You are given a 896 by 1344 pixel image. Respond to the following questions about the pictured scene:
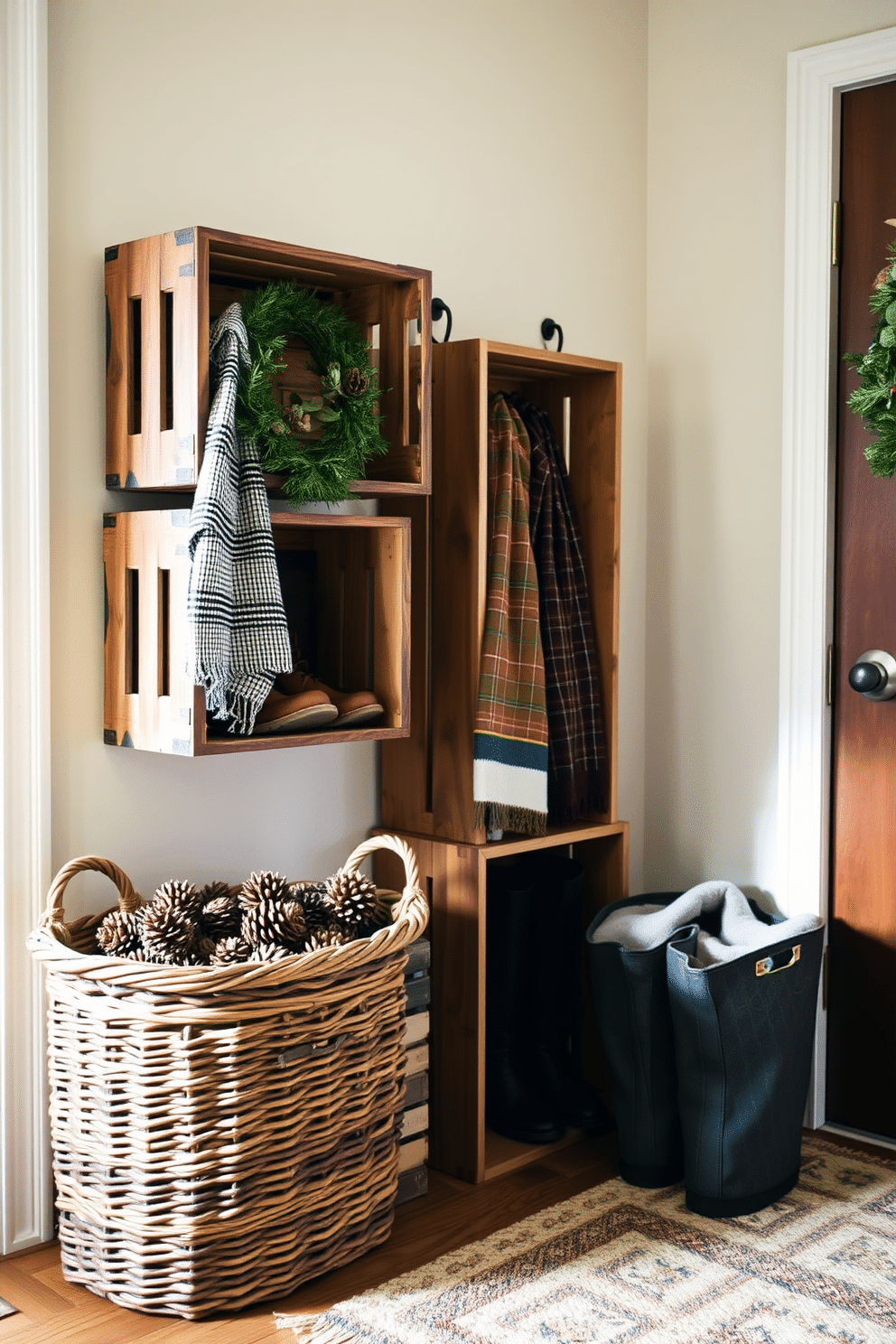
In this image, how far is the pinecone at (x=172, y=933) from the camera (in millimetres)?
1794

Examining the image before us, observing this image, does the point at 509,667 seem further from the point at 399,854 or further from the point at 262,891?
the point at 262,891

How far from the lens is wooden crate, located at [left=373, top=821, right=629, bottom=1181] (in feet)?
7.33

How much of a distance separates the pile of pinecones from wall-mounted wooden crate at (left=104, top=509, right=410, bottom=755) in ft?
0.73

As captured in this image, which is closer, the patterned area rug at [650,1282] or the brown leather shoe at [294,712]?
the patterned area rug at [650,1282]

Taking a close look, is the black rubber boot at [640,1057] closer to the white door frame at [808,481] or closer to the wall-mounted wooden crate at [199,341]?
the white door frame at [808,481]

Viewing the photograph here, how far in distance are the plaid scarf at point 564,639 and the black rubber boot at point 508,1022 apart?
0.63 ft

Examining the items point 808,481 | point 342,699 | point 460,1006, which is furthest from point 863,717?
point 342,699

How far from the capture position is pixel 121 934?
1841 mm

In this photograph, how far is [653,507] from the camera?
9.37ft

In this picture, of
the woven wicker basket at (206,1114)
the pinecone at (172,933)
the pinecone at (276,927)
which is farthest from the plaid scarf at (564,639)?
the pinecone at (172,933)

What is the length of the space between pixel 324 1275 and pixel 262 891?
576 millimetres

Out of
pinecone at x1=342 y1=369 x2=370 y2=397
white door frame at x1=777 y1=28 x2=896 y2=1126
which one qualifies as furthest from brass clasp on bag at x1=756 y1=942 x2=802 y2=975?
pinecone at x1=342 y1=369 x2=370 y2=397

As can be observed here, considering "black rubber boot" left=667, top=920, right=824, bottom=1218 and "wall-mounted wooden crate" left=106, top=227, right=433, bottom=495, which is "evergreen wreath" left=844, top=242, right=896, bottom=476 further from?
"black rubber boot" left=667, top=920, right=824, bottom=1218

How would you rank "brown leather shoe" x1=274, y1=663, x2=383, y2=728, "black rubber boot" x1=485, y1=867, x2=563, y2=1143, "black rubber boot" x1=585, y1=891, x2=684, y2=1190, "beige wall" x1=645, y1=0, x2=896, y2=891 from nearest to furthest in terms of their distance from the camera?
"brown leather shoe" x1=274, y1=663, x2=383, y2=728 < "black rubber boot" x1=585, y1=891, x2=684, y2=1190 < "black rubber boot" x1=485, y1=867, x2=563, y2=1143 < "beige wall" x1=645, y1=0, x2=896, y2=891
